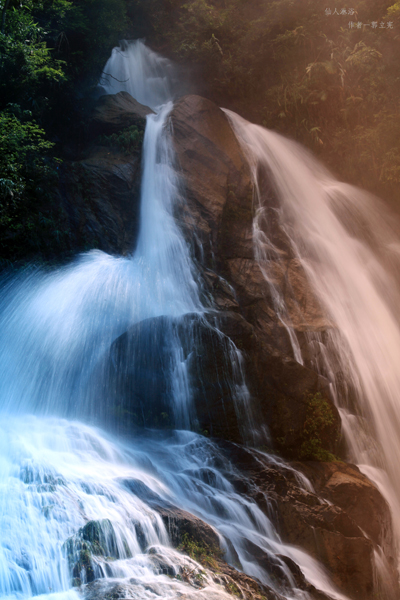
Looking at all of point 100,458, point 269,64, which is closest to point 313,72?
point 269,64

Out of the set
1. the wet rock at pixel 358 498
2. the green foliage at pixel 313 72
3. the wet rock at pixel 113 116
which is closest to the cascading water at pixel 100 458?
the wet rock at pixel 113 116

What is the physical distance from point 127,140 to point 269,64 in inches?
376

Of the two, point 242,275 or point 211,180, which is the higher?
point 211,180

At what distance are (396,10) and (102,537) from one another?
23.0 metres

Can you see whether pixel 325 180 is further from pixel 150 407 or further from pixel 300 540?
pixel 300 540

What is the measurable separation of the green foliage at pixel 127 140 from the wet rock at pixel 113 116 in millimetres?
391

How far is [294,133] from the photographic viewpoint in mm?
18203

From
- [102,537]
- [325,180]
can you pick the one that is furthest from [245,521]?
[325,180]

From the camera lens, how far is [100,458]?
23.5 ft

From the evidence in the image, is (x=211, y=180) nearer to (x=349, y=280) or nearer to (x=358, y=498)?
(x=349, y=280)

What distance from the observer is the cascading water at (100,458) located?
4559 mm

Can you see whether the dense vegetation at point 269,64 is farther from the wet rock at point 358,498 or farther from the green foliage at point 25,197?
the wet rock at point 358,498

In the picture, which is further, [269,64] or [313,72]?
[269,64]

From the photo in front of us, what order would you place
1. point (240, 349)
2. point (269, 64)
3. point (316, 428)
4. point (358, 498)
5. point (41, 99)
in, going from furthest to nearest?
point (269, 64), point (41, 99), point (240, 349), point (316, 428), point (358, 498)
